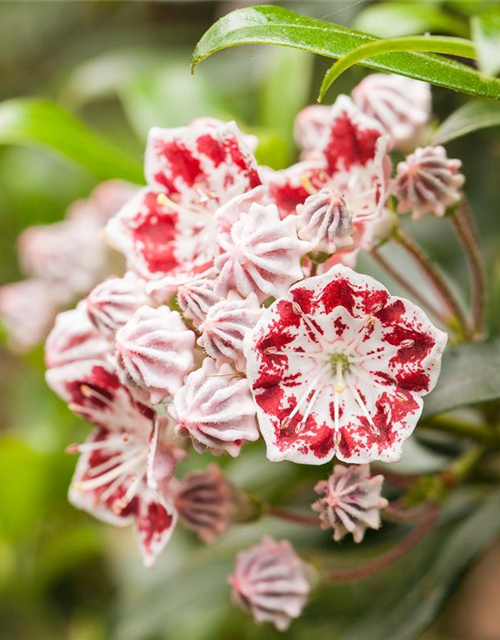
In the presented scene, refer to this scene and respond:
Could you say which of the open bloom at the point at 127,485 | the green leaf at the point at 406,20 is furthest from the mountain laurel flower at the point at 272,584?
the green leaf at the point at 406,20

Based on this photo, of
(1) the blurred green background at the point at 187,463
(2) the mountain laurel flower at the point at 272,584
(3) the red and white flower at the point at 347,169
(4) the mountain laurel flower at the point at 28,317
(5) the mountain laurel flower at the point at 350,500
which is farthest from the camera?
(4) the mountain laurel flower at the point at 28,317

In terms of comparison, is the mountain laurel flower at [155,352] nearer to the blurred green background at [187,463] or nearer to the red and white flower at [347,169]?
the red and white flower at [347,169]

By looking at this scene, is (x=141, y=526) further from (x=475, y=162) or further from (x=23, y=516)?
(x=475, y=162)

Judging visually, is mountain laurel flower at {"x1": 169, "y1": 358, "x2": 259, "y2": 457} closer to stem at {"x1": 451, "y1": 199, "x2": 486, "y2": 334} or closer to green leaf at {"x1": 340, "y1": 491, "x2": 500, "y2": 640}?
stem at {"x1": 451, "y1": 199, "x2": 486, "y2": 334}

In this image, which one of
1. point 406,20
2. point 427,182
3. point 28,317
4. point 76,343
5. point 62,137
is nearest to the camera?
point 427,182

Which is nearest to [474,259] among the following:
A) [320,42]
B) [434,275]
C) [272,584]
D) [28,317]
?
[434,275]

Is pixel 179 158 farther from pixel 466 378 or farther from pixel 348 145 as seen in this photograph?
pixel 466 378
